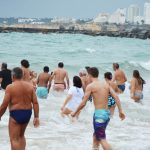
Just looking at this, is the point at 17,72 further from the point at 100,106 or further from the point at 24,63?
the point at 24,63

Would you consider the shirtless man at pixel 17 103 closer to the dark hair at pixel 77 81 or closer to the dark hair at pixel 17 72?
the dark hair at pixel 17 72

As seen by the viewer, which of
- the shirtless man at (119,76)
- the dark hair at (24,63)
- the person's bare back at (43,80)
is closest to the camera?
the dark hair at (24,63)

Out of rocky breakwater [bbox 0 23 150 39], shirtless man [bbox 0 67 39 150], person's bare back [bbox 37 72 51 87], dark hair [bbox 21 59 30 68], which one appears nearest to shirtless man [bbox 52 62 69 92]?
person's bare back [bbox 37 72 51 87]

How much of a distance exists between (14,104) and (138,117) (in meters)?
5.90

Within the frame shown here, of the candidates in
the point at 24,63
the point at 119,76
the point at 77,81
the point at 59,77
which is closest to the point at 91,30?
the point at 119,76

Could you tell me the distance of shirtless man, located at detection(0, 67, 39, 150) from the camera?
6.26 metres

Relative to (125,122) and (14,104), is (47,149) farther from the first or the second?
(125,122)

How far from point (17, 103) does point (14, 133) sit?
42cm

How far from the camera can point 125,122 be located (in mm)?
10789

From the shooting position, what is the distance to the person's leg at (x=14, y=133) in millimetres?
6355

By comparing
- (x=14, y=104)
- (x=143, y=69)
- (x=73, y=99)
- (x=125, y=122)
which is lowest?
(x=143, y=69)

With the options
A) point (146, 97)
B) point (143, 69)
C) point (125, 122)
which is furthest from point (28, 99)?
point (143, 69)

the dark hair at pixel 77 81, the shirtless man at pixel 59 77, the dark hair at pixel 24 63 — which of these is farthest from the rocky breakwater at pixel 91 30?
the dark hair at pixel 77 81

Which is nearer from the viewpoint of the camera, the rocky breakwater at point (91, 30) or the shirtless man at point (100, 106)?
the shirtless man at point (100, 106)
